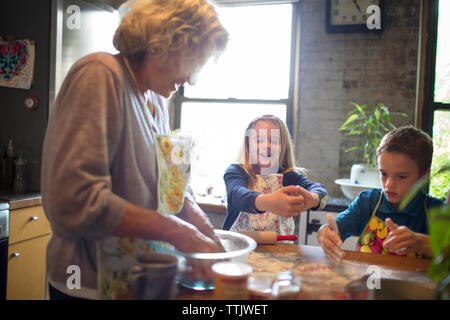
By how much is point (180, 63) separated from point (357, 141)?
Result: 7.58 feet

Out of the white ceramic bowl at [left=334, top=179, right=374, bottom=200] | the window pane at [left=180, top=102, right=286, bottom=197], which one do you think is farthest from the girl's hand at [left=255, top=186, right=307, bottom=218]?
the window pane at [left=180, top=102, right=286, bottom=197]

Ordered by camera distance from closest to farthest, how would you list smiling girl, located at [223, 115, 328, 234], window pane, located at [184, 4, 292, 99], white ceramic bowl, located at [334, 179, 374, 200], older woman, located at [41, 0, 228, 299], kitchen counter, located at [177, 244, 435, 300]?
older woman, located at [41, 0, 228, 299]
kitchen counter, located at [177, 244, 435, 300]
smiling girl, located at [223, 115, 328, 234]
white ceramic bowl, located at [334, 179, 374, 200]
window pane, located at [184, 4, 292, 99]

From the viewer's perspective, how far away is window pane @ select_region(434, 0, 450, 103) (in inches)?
103

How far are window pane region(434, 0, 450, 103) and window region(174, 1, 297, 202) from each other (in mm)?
1107

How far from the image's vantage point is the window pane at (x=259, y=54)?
10.0 feet

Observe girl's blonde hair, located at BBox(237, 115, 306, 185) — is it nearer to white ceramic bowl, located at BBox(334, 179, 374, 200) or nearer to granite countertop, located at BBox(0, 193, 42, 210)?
white ceramic bowl, located at BBox(334, 179, 374, 200)

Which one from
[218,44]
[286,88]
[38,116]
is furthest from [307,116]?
[218,44]

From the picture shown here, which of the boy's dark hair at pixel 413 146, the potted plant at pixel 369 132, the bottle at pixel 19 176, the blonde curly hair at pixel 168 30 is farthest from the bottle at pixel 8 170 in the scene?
the potted plant at pixel 369 132

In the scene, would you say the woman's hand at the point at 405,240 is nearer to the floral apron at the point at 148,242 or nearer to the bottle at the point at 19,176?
the floral apron at the point at 148,242

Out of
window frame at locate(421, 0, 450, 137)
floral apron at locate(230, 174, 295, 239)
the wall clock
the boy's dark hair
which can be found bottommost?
floral apron at locate(230, 174, 295, 239)

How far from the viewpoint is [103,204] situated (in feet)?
1.98

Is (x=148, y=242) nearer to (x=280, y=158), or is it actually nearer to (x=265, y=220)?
(x=265, y=220)

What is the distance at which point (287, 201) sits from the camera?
1.16 meters

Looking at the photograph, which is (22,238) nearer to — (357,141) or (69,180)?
(69,180)
